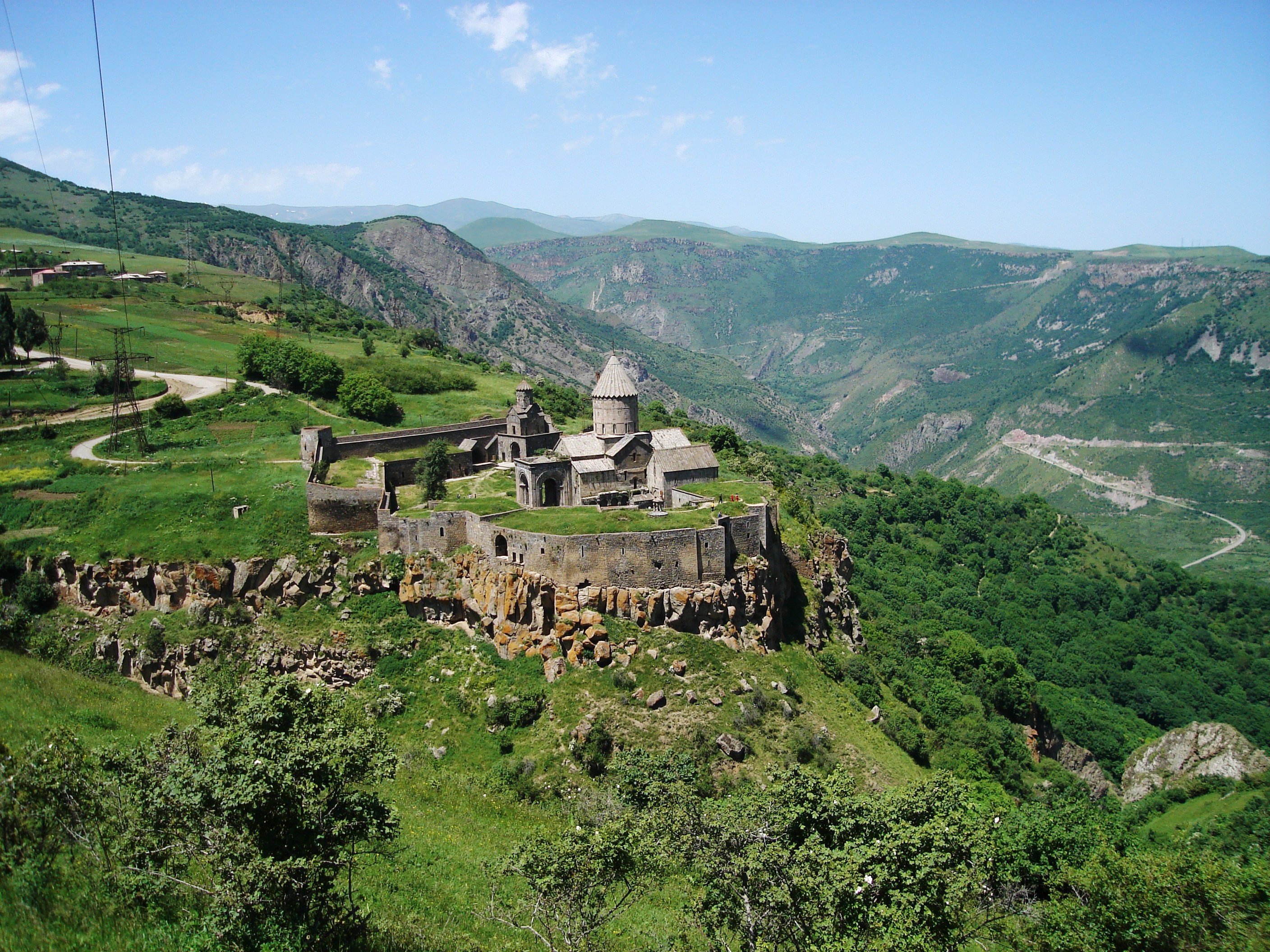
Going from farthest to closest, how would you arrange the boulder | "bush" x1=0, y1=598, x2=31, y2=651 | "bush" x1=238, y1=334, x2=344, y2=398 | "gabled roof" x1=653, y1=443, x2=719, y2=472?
"bush" x1=238, y1=334, x2=344, y2=398 < "gabled roof" x1=653, y1=443, x2=719, y2=472 < "bush" x1=0, y1=598, x2=31, y2=651 < the boulder

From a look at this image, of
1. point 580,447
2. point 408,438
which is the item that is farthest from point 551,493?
point 408,438

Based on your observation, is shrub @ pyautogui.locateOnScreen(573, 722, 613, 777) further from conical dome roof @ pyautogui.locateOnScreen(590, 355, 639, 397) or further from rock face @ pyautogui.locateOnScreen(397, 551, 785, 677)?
conical dome roof @ pyautogui.locateOnScreen(590, 355, 639, 397)

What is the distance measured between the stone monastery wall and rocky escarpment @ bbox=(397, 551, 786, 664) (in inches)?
18.7

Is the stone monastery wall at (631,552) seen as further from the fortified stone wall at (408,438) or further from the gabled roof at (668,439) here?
the fortified stone wall at (408,438)

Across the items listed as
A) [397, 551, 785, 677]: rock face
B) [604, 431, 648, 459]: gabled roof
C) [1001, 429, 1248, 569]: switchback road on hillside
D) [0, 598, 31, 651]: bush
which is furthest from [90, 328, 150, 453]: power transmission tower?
[1001, 429, 1248, 569]: switchback road on hillside

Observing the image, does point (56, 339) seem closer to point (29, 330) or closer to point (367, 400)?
point (29, 330)

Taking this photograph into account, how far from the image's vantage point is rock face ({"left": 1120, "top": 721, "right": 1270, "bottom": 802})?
61156 millimetres

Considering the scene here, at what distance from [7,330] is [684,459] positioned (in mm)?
65573

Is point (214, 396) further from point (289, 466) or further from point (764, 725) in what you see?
point (764, 725)

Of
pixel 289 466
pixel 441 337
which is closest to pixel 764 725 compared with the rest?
pixel 289 466

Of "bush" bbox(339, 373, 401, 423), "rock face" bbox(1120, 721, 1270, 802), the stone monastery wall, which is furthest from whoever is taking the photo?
"bush" bbox(339, 373, 401, 423)

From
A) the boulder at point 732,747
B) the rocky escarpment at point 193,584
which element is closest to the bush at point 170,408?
the rocky escarpment at point 193,584

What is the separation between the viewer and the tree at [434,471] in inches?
2035

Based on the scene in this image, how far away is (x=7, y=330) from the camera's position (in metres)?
74.2
